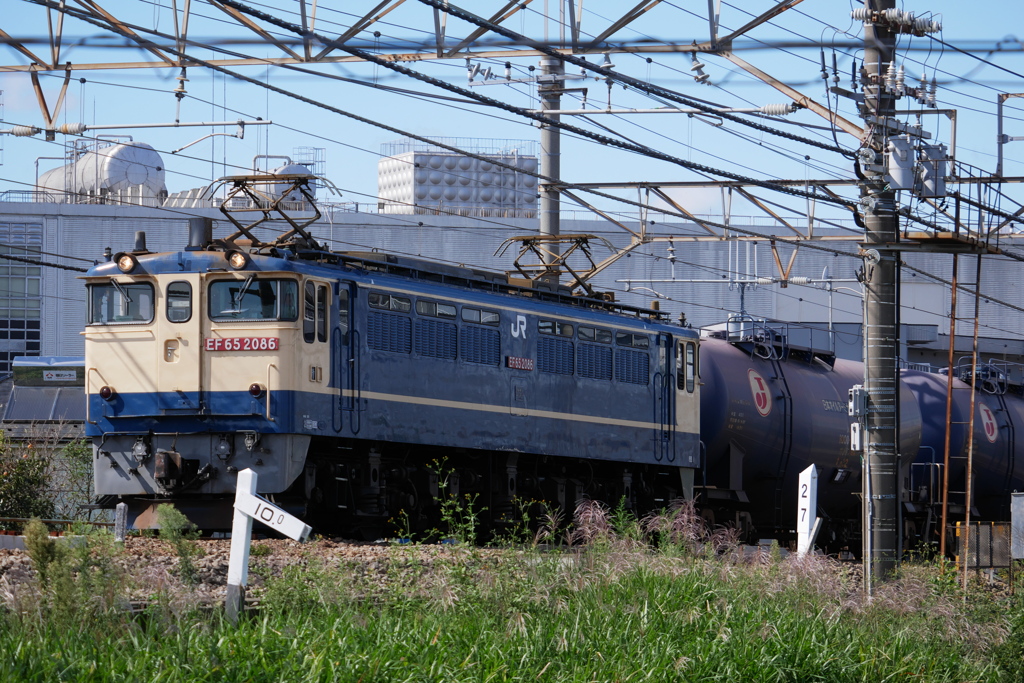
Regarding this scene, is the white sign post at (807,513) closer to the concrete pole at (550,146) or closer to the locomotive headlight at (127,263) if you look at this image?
the locomotive headlight at (127,263)

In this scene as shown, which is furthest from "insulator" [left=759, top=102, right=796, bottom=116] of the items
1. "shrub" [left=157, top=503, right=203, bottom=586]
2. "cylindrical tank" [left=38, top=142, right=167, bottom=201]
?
"cylindrical tank" [left=38, top=142, right=167, bottom=201]

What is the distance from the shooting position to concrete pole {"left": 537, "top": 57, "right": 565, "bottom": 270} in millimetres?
24875

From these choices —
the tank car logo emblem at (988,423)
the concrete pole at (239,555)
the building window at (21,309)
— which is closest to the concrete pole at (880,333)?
the concrete pole at (239,555)

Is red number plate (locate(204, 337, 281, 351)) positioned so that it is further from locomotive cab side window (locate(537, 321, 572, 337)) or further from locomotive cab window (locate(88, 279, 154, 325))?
locomotive cab side window (locate(537, 321, 572, 337))

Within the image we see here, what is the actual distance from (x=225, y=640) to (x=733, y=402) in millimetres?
16862

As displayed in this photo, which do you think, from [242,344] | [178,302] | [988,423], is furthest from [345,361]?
Result: [988,423]

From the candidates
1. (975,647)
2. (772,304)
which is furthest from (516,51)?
(772,304)

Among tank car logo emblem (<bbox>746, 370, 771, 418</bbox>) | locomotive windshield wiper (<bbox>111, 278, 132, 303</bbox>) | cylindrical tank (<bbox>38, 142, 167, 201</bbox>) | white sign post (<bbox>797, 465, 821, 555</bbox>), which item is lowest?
white sign post (<bbox>797, 465, 821, 555</bbox>)

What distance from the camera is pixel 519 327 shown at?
2150cm

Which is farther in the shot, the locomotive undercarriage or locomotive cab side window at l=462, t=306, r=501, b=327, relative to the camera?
locomotive cab side window at l=462, t=306, r=501, b=327

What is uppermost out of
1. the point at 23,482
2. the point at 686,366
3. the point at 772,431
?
the point at 686,366

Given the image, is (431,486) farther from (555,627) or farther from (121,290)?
(555,627)

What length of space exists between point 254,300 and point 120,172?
1700 inches

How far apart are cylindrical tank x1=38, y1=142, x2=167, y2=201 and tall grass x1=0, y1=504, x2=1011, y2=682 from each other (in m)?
46.7
